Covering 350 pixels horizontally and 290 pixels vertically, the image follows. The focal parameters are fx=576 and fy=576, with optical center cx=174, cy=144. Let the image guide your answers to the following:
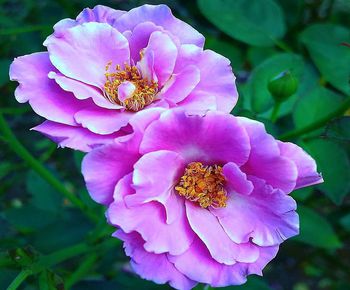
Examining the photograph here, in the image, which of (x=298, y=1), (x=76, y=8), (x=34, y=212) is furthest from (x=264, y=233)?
(x=76, y=8)

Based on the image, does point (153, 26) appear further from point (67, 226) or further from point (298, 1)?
point (298, 1)

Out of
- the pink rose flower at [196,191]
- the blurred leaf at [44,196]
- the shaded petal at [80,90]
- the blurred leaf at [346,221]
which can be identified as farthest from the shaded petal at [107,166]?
the blurred leaf at [346,221]

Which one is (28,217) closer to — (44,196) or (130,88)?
(44,196)

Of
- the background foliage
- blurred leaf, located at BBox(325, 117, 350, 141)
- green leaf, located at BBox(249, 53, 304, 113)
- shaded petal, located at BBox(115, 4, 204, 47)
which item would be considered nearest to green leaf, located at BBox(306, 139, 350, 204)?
the background foliage

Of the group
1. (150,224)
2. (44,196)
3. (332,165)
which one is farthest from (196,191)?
(44,196)

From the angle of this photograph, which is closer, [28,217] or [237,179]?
[237,179]

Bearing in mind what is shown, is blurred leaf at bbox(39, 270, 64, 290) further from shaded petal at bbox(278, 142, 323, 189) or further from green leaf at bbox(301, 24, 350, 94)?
green leaf at bbox(301, 24, 350, 94)
